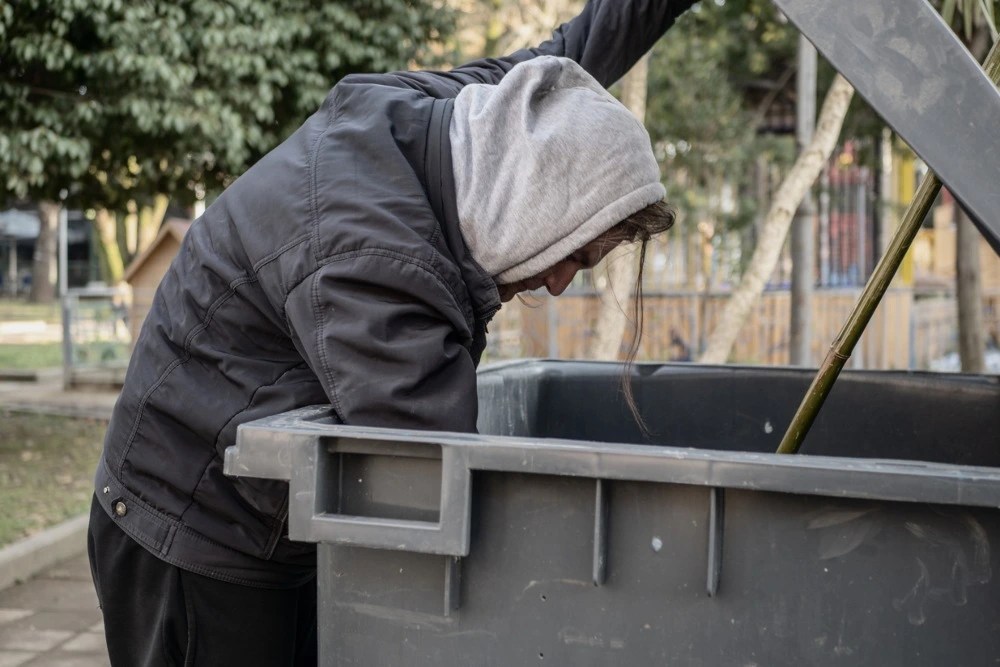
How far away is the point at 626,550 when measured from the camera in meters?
1.33

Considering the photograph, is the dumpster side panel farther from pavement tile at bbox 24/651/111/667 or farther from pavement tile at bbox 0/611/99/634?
pavement tile at bbox 0/611/99/634

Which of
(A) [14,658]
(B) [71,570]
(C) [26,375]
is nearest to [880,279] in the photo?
(A) [14,658]

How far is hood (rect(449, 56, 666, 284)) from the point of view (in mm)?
1588

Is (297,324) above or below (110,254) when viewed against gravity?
below

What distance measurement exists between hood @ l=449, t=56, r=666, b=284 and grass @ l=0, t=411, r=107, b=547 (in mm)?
4235

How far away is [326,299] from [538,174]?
1.19ft

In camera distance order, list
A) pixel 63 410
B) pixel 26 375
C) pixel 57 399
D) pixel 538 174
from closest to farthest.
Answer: pixel 538 174, pixel 63 410, pixel 57 399, pixel 26 375

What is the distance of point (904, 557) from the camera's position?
1.23 m

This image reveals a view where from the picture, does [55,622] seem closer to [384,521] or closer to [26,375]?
[384,521]

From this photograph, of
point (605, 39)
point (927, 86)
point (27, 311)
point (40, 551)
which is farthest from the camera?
point (27, 311)

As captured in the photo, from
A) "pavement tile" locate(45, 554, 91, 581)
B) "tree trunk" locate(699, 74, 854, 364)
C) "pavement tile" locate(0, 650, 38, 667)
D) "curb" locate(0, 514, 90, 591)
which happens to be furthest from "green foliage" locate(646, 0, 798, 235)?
"pavement tile" locate(0, 650, 38, 667)

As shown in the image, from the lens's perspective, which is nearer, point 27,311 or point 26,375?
point 26,375

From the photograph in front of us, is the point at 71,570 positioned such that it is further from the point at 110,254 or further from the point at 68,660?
the point at 110,254

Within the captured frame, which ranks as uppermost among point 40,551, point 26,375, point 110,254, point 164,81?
point 164,81
